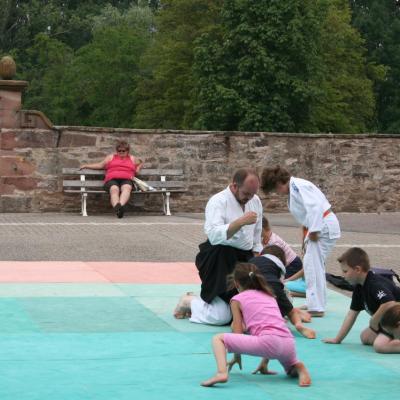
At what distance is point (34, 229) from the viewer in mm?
16875

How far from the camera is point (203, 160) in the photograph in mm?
21266

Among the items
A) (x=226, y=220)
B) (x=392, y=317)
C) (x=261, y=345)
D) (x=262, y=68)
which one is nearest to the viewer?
(x=261, y=345)

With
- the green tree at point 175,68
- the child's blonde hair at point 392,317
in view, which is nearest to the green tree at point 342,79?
the green tree at point 175,68

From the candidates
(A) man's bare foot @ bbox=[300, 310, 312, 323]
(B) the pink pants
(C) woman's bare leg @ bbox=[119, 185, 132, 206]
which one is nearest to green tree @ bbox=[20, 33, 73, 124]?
(C) woman's bare leg @ bbox=[119, 185, 132, 206]

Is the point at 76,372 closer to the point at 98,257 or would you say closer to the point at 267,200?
the point at 98,257

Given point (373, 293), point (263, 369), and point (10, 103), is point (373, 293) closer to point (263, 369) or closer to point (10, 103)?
point (263, 369)

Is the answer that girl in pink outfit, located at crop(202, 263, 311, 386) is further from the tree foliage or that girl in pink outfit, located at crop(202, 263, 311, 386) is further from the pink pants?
the tree foliage

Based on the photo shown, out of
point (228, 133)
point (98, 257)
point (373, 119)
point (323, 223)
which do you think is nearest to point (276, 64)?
point (373, 119)

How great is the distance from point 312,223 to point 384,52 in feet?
192

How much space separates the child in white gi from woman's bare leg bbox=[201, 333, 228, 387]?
3030 mm

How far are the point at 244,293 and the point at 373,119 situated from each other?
5829 cm

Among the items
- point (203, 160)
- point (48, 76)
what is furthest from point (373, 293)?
point (48, 76)

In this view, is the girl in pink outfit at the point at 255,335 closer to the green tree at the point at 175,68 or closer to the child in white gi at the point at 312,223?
the child in white gi at the point at 312,223

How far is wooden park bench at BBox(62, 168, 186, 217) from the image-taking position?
1991cm
